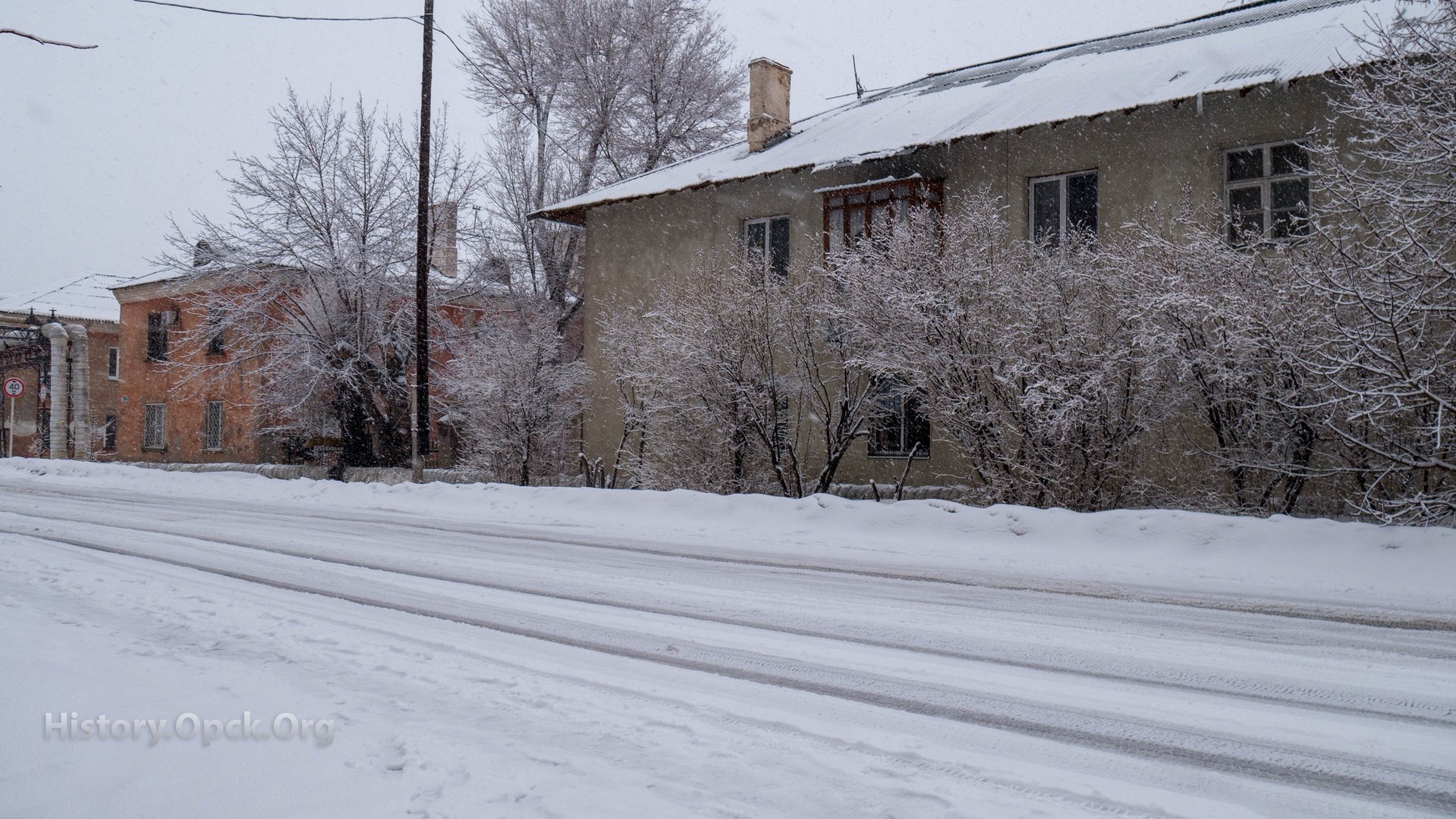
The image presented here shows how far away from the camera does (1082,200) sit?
603 inches

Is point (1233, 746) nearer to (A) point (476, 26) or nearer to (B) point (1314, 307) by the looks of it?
(B) point (1314, 307)

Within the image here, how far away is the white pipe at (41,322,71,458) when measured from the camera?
33.9 metres

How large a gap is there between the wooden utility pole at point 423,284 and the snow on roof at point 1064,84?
3756 mm

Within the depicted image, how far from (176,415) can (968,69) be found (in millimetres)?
28227

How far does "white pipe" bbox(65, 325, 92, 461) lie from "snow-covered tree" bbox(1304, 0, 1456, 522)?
37.7 m

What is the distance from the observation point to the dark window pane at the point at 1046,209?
15483mm

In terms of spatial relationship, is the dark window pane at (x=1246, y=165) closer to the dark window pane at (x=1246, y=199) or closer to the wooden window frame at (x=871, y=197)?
the dark window pane at (x=1246, y=199)

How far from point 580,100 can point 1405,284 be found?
2487cm

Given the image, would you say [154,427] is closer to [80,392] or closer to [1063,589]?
[80,392]

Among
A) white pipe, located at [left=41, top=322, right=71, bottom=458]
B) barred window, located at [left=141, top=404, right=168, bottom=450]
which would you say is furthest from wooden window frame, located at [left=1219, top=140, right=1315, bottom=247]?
white pipe, located at [left=41, top=322, right=71, bottom=458]

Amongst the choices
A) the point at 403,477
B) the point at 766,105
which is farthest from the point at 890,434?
the point at 403,477

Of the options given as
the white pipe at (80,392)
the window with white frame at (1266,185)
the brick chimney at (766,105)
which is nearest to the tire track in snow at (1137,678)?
the window with white frame at (1266,185)

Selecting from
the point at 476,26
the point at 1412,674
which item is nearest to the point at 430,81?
the point at 476,26

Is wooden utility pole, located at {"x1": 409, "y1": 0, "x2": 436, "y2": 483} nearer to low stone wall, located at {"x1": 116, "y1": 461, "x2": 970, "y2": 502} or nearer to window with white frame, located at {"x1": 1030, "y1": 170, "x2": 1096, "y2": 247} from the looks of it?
low stone wall, located at {"x1": 116, "y1": 461, "x2": 970, "y2": 502}
